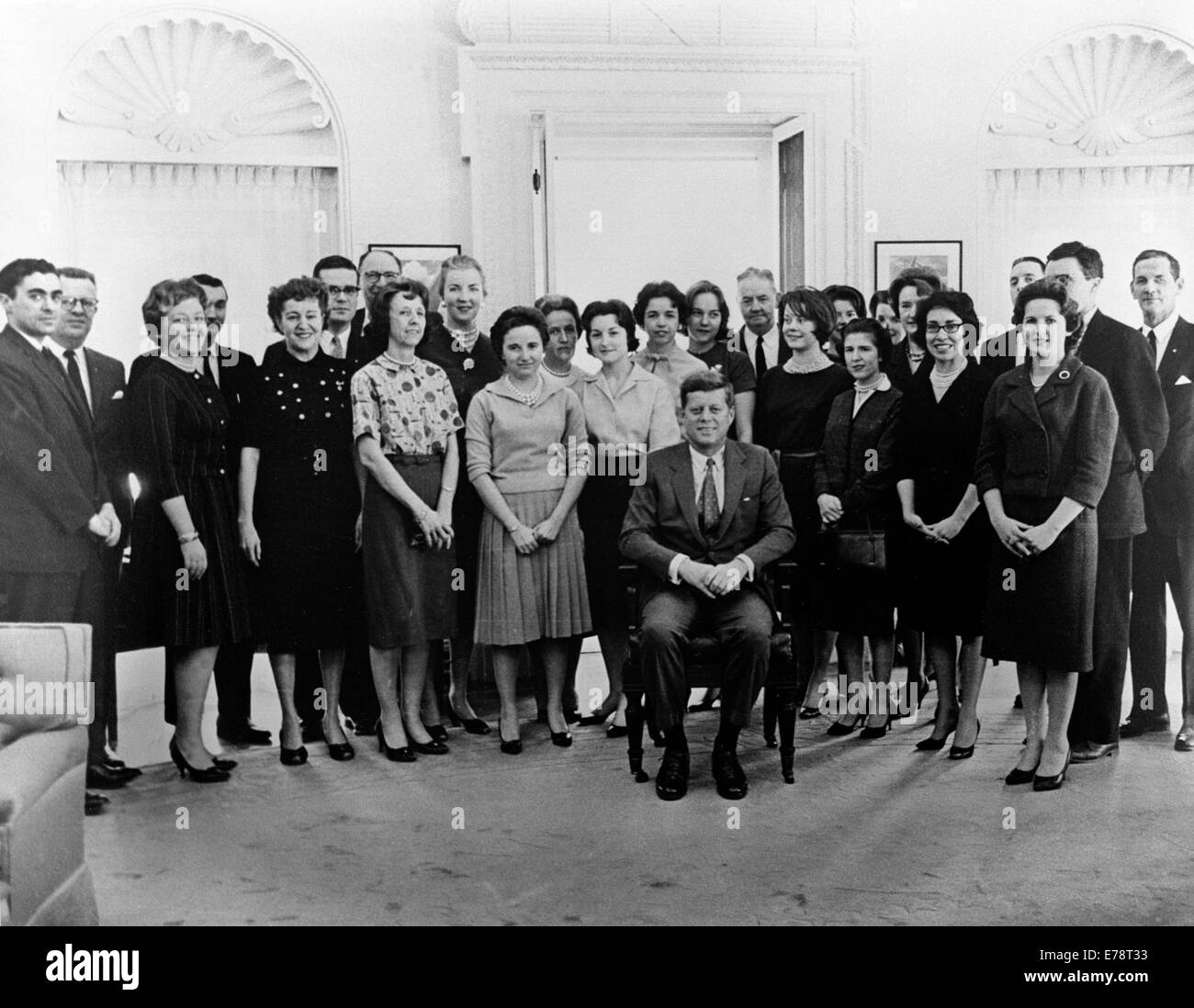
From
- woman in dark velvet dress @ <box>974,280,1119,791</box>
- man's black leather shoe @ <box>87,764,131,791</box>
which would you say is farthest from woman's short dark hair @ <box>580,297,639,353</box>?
man's black leather shoe @ <box>87,764,131,791</box>

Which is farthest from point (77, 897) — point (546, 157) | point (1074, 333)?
point (1074, 333)

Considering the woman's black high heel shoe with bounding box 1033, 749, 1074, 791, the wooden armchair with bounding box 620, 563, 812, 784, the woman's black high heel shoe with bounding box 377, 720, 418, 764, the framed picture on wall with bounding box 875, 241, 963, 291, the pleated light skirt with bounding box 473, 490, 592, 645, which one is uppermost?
the framed picture on wall with bounding box 875, 241, 963, 291

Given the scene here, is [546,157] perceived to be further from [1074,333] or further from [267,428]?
[1074,333]

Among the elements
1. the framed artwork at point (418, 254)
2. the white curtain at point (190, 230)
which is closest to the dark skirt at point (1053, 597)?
the framed artwork at point (418, 254)

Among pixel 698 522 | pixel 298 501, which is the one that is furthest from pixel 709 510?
pixel 298 501

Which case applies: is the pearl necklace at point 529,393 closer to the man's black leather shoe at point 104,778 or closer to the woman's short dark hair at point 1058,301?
the woman's short dark hair at point 1058,301

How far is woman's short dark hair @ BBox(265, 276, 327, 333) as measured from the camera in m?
4.16

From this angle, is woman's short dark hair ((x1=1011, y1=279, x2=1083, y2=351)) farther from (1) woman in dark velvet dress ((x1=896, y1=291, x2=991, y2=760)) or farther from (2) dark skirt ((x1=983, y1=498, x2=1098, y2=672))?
(2) dark skirt ((x1=983, y1=498, x2=1098, y2=672))

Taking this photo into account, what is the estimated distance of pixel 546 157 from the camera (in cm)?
417

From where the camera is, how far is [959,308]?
13.8ft

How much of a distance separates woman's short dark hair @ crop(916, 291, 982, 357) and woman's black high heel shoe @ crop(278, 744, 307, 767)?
101 inches

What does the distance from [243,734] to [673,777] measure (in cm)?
148

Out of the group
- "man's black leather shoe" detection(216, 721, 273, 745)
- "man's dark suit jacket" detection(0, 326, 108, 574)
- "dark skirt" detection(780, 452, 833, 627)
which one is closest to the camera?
"man's dark suit jacket" detection(0, 326, 108, 574)

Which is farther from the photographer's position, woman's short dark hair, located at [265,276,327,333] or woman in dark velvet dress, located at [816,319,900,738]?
woman in dark velvet dress, located at [816,319,900,738]
